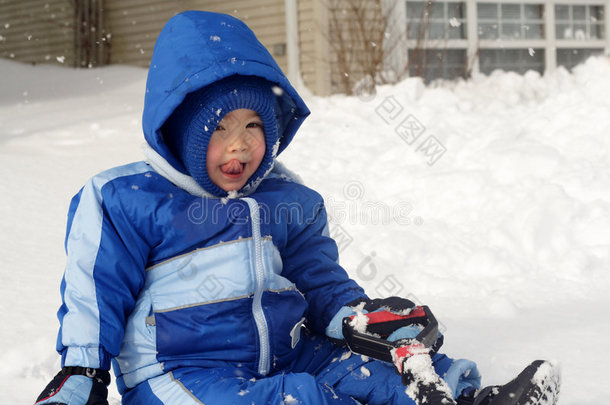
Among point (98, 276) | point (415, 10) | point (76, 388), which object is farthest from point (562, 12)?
point (76, 388)

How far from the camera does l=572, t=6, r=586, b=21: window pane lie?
859 centimetres

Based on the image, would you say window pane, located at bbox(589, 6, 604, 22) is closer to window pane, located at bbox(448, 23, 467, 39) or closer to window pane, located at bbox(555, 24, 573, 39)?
window pane, located at bbox(555, 24, 573, 39)

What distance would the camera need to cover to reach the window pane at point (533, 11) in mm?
8204

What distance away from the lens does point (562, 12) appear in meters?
8.48

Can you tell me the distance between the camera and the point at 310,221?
6.20 feet

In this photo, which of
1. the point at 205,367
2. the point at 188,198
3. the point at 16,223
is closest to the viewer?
the point at 205,367

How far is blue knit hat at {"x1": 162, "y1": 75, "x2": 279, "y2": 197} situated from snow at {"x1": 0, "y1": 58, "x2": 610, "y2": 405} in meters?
0.82

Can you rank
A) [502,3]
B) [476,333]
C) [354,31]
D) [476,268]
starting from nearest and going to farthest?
[476,333] < [476,268] < [354,31] < [502,3]

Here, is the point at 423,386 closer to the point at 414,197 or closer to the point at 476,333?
the point at 476,333

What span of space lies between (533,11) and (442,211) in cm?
586

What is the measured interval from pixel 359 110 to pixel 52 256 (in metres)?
3.42

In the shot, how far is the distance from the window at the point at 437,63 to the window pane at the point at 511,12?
2.82 ft

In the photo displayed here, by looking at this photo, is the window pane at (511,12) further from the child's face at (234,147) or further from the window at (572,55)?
the child's face at (234,147)

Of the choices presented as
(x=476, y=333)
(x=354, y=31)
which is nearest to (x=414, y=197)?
(x=476, y=333)
